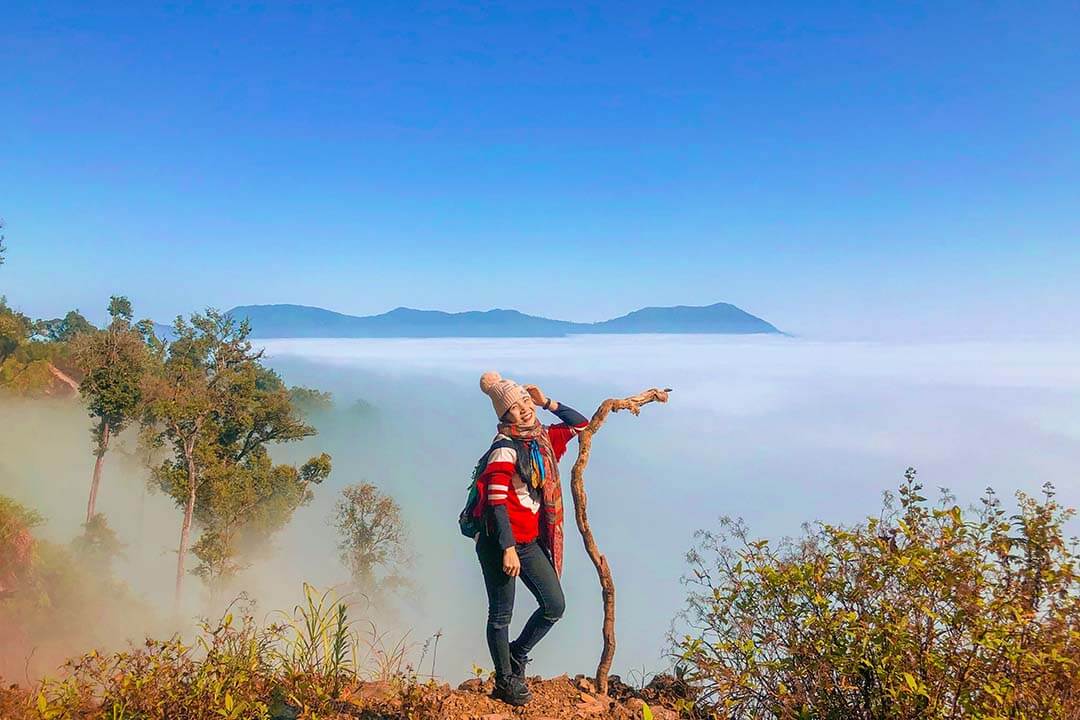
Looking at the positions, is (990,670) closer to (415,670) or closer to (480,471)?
(480,471)

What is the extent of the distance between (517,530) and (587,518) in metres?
0.72

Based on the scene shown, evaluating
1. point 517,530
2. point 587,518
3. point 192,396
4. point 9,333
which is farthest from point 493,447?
point 9,333

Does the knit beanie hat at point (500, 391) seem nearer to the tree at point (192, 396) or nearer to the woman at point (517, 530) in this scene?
the woman at point (517, 530)

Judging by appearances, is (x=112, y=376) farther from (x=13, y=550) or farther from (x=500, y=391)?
(x=500, y=391)

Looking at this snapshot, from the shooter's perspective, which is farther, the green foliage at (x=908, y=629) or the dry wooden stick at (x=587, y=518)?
the dry wooden stick at (x=587, y=518)

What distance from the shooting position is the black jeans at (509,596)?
4.48 meters

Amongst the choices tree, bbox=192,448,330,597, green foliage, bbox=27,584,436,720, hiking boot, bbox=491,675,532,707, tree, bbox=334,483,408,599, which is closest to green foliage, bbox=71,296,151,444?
tree, bbox=192,448,330,597

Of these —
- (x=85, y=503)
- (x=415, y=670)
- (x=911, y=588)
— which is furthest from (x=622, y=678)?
(x=85, y=503)

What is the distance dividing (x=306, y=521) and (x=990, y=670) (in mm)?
72643

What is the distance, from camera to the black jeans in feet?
14.7

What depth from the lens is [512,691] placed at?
4.52 metres

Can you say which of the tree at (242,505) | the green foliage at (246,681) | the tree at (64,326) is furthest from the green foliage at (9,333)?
the green foliage at (246,681)

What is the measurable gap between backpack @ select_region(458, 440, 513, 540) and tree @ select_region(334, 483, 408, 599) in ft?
83.0

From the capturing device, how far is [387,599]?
32219mm
